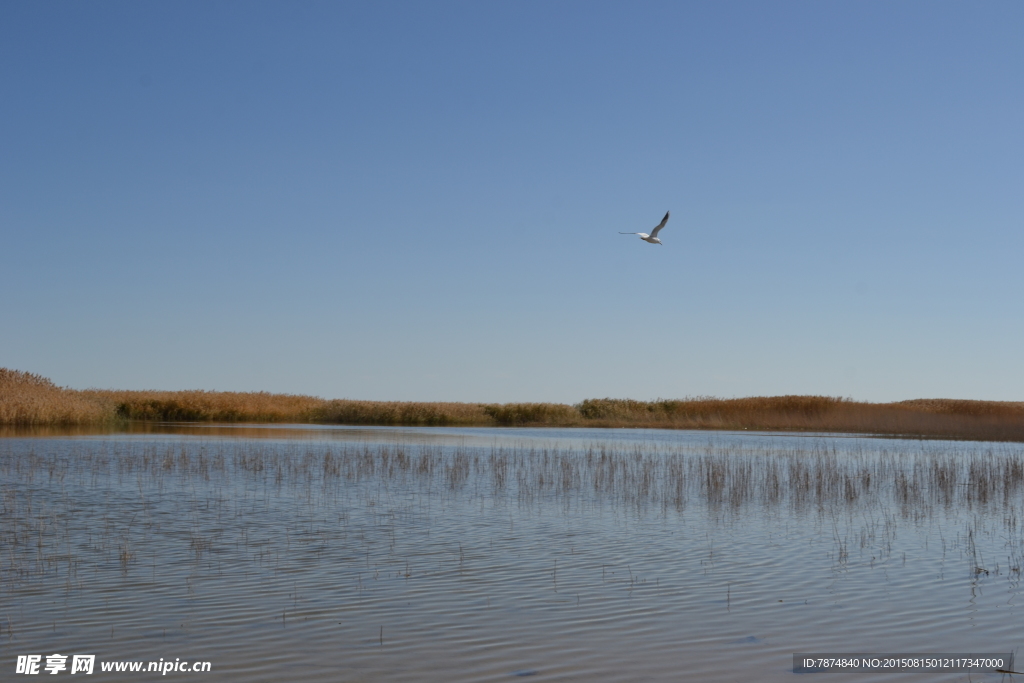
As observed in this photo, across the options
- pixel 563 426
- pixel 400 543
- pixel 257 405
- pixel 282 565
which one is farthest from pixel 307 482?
pixel 257 405

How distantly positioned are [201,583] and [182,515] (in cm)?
394

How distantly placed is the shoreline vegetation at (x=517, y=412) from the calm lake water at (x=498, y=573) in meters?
21.3

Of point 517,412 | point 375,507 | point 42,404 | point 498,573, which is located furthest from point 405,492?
point 517,412

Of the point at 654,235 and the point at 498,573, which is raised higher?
the point at 654,235

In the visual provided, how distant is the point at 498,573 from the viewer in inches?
305

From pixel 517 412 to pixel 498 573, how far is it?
134 ft

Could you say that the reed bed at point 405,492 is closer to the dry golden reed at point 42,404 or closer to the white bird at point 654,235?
the white bird at point 654,235

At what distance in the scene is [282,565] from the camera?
7.83m

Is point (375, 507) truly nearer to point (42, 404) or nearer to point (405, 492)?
point (405, 492)

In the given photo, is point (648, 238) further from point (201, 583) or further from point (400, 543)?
point (201, 583)

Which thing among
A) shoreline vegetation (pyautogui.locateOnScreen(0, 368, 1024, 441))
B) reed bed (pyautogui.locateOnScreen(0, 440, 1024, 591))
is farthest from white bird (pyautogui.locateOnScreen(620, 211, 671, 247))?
shoreline vegetation (pyautogui.locateOnScreen(0, 368, 1024, 441))

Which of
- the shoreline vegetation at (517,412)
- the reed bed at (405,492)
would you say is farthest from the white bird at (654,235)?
the shoreline vegetation at (517,412)

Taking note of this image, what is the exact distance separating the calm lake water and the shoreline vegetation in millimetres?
21257

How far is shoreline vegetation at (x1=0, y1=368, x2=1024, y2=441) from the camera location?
115 feet
